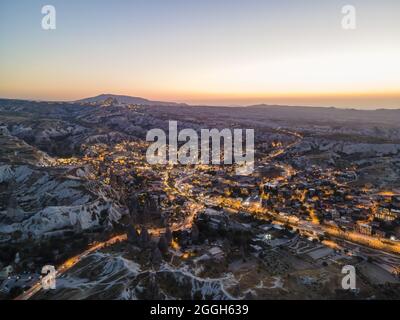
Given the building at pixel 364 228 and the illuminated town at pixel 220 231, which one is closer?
the illuminated town at pixel 220 231

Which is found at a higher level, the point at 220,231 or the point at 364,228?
the point at 220,231

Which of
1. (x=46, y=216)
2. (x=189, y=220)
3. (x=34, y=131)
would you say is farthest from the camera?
(x=34, y=131)

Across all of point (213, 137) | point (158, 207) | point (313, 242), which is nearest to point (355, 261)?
point (313, 242)

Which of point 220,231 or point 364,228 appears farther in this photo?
point 364,228

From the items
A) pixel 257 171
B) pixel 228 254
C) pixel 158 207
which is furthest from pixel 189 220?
pixel 257 171

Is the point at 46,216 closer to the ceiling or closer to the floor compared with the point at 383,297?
closer to the ceiling

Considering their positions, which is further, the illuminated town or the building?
the building
